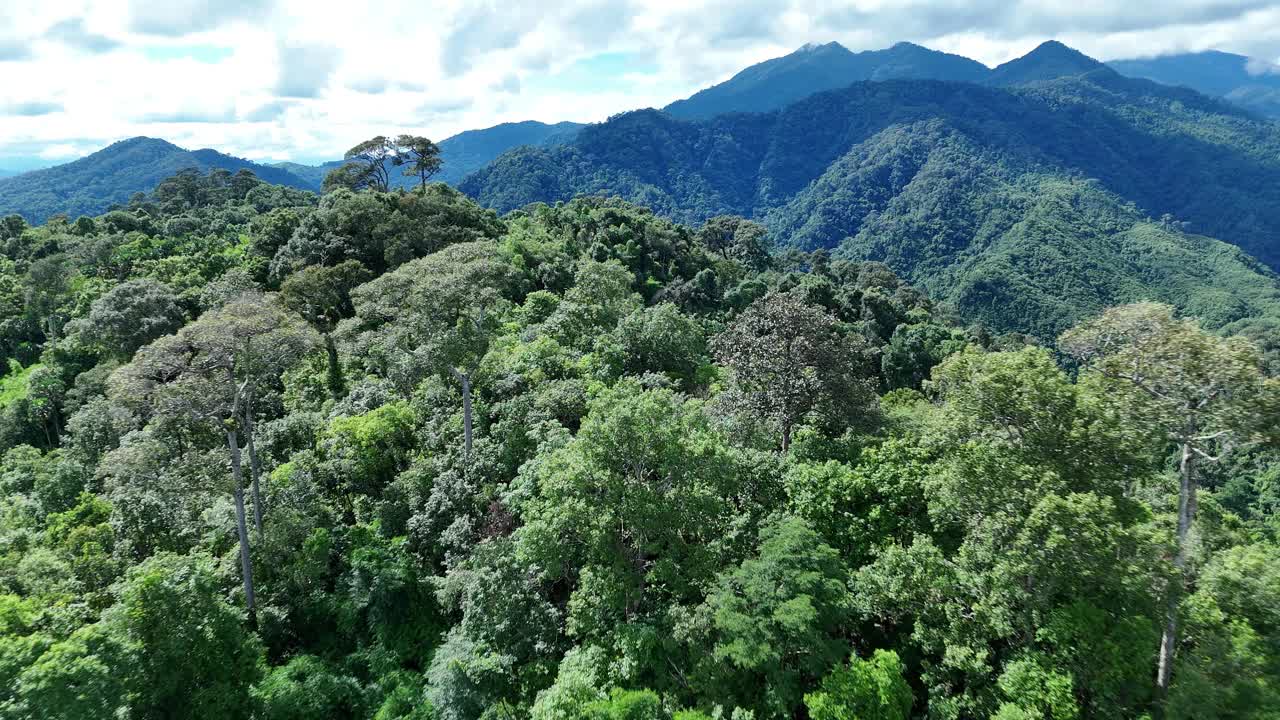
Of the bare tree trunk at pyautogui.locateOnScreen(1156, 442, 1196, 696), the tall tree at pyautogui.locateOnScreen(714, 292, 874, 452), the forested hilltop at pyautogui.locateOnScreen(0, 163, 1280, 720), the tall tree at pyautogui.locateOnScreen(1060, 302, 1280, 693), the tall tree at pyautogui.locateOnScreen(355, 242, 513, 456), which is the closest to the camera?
the bare tree trunk at pyautogui.locateOnScreen(1156, 442, 1196, 696)

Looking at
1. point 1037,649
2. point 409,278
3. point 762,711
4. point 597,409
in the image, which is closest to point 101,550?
point 409,278

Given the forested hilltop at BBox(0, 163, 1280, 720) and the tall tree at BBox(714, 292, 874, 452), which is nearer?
the forested hilltop at BBox(0, 163, 1280, 720)

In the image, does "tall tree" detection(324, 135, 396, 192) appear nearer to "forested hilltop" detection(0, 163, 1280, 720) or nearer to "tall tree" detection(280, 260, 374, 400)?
"tall tree" detection(280, 260, 374, 400)

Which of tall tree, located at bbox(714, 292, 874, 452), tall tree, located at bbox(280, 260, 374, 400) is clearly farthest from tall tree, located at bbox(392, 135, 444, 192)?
tall tree, located at bbox(714, 292, 874, 452)

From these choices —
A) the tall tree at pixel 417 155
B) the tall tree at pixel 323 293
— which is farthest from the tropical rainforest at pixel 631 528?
the tall tree at pixel 417 155

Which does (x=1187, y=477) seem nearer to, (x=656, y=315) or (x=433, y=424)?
(x=656, y=315)

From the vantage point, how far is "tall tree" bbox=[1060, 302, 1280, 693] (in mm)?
13531

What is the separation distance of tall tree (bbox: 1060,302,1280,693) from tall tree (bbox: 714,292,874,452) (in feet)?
26.5

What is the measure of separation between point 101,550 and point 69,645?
10.8 metres

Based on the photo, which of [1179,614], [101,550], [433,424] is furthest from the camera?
[433,424]

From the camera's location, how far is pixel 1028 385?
15820 mm

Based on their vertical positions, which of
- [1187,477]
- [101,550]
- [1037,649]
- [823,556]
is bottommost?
[101,550]

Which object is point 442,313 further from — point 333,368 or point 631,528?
point 631,528

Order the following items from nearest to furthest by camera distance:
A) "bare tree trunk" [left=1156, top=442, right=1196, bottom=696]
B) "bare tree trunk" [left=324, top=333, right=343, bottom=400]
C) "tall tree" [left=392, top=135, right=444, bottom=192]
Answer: "bare tree trunk" [left=1156, top=442, right=1196, bottom=696] → "bare tree trunk" [left=324, top=333, right=343, bottom=400] → "tall tree" [left=392, top=135, right=444, bottom=192]
